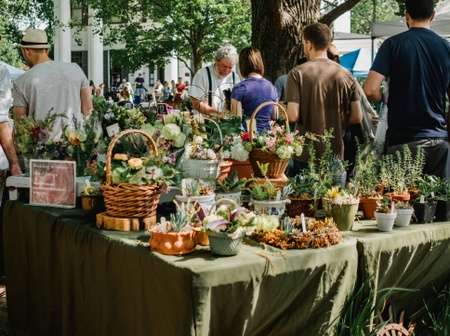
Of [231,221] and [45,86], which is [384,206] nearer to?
[231,221]

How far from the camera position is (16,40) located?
1261 inches

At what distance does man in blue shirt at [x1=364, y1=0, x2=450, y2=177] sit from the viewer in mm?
3266

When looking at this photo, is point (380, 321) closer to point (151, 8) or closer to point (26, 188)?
point (26, 188)

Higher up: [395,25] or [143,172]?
[395,25]

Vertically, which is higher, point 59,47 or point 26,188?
point 59,47

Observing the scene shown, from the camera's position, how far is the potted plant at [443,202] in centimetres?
288

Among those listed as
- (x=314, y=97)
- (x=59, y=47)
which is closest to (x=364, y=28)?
(x=59, y=47)

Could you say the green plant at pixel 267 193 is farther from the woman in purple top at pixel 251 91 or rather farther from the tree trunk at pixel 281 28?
the tree trunk at pixel 281 28

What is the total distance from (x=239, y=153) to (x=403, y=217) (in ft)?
2.77

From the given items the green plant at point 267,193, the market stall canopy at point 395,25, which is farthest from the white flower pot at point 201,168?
the market stall canopy at point 395,25

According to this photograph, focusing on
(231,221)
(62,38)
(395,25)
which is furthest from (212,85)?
A: (62,38)

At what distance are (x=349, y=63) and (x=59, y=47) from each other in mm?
21252

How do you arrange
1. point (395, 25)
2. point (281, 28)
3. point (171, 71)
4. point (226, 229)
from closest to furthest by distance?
point (226, 229) → point (281, 28) → point (395, 25) → point (171, 71)

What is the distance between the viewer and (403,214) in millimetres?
2711
